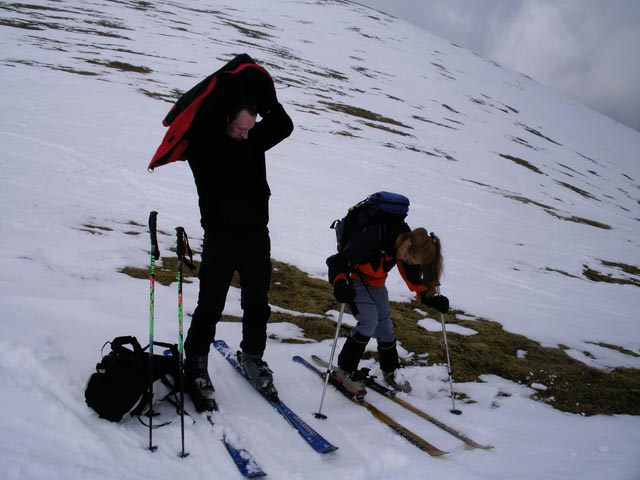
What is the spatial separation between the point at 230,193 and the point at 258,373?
5.96 ft

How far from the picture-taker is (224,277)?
3629 mm

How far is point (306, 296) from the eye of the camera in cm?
727

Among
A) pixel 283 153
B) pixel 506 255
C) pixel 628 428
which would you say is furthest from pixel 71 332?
pixel 283 153

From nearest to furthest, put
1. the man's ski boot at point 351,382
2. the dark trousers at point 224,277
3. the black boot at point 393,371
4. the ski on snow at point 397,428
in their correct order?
the dark trousers at point 224,277 < the ski on snow at point 397,428 < the man's ski boot at point 351,382 < the black boot at point 393,371

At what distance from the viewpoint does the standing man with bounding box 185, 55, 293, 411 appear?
3.26 meters

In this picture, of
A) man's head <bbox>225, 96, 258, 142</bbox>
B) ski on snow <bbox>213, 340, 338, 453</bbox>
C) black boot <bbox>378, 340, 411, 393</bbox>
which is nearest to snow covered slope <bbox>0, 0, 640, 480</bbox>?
Result: ski on snow <bbox>213, 340, 338, 453</bbox>

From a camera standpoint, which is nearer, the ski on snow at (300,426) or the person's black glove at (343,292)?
the ski on snow at (300,426)

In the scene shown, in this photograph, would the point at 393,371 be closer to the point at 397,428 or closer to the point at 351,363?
the point at 351,363

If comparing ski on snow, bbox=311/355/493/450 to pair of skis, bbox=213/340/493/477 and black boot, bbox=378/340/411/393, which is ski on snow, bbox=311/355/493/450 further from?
black boot, bbox=378/340/411/393

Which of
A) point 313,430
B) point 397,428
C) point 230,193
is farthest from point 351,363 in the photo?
point 230,193

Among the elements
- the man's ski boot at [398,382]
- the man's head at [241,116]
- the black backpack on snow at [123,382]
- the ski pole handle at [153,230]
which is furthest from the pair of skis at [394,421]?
the man's head at [241,116]

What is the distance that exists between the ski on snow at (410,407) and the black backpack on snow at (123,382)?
82.1 inches

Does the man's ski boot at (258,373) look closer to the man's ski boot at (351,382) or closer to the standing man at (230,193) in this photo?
the standing man at (230,193)

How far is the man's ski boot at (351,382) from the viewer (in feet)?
14.7
